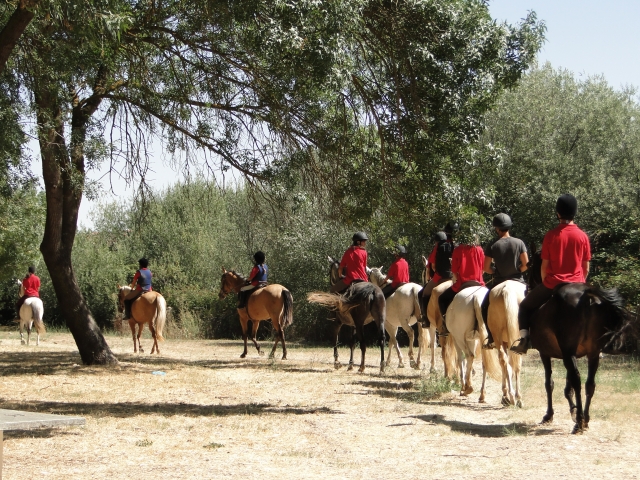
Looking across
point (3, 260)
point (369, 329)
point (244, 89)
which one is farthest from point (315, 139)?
point (3, 260)

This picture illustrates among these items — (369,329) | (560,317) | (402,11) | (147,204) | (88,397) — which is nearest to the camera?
(560,317)

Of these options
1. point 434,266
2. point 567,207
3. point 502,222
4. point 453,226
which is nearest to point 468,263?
point 453,226

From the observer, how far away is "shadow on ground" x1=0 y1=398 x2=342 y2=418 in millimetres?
10703

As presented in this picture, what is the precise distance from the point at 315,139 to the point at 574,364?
577cm

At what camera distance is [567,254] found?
893cm

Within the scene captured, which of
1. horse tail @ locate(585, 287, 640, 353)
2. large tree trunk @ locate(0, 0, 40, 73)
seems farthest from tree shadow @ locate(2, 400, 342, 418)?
large tree trunk @ locate(0, 0, 40, 73)

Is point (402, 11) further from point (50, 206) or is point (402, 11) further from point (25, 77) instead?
point (50, 206)

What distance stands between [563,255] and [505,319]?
1.87m

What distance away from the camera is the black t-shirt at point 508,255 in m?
11.1

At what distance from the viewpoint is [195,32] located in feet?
41.1

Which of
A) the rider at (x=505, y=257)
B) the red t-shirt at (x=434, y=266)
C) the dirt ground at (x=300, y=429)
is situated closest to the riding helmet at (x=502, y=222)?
the rider at (x=505, y=257)

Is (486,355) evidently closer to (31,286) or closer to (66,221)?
(66,221)

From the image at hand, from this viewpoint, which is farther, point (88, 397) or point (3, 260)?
point (3, 260)

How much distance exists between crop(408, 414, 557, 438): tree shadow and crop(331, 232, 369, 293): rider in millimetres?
6283
